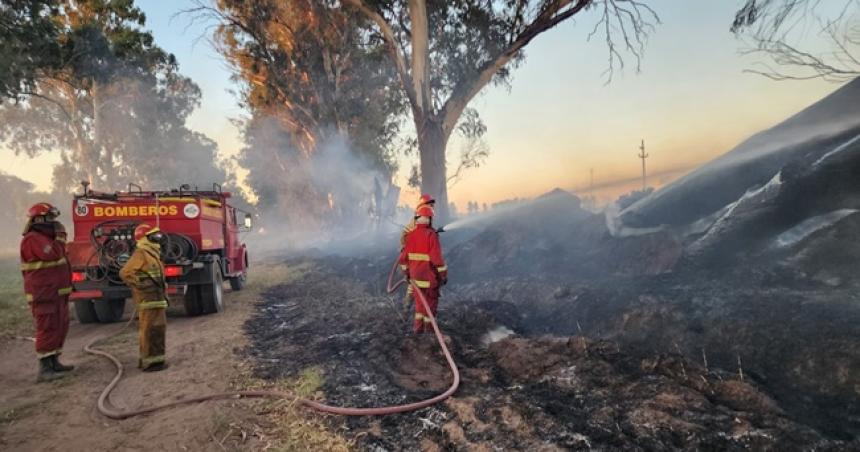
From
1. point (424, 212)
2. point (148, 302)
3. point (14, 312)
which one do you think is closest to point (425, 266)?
point (424, 212)

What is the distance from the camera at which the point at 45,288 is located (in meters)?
5.43

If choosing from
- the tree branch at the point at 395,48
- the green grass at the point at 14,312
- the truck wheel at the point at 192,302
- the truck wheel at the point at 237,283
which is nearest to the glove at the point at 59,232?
the truck wheel at the point at 192,302

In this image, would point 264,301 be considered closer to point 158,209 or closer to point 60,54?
point 158,209

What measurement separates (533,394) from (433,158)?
44.3ft

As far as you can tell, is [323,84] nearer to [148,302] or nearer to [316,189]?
[316,189]

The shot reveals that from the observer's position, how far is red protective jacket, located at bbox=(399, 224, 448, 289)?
246 inches

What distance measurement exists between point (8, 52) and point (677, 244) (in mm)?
16749

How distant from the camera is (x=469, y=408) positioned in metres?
4.02

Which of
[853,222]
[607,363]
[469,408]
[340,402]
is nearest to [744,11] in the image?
[853,222]

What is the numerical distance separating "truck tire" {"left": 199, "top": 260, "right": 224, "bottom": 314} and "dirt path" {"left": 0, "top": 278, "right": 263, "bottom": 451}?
129cm

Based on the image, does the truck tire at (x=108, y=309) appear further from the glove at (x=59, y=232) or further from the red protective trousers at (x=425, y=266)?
the red protective trousers at (x=425, y=266)

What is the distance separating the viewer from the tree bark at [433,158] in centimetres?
1708

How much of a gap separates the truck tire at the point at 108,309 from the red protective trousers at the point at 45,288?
315 cm

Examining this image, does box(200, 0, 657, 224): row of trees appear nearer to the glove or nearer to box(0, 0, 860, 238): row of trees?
box(0, 0, 860, 238): row of trees
